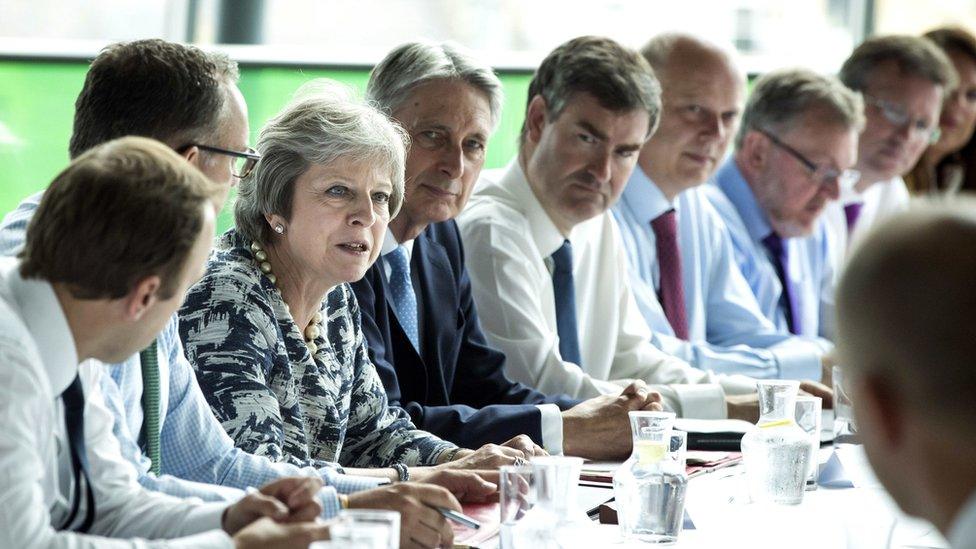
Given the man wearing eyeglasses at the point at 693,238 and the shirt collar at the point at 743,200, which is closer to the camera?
the man wearing eyeglasses at the point at 693,238

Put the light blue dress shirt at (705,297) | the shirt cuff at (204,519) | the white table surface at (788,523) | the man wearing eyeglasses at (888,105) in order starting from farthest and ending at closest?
1. the man wearing eyeglasses at (888,105)
2. the light blue dress shirt at (705,297)
3. the white table surface at (788,523)
4. the shirt cuff at (204,519)

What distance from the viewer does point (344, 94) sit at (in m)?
2.79

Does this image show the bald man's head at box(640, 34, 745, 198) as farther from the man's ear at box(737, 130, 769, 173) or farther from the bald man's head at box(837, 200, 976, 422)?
the bald man's head at box(837, 200, 976, 422)

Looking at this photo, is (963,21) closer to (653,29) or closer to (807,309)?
(653,29)

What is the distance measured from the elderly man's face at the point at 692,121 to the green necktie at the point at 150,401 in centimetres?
259

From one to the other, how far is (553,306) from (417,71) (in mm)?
805

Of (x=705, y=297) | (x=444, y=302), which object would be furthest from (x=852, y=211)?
(x=444, y=302)

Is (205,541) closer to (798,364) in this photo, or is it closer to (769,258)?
(798,364)

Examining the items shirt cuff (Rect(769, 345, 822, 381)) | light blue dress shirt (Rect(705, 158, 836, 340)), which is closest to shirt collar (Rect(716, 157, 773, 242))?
light blue dress shirt (Rect(705, 158, 836, 340))

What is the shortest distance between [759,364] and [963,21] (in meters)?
4.62

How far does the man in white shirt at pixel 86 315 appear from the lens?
1549 millimetres

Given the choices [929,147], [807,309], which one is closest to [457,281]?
[807,309]

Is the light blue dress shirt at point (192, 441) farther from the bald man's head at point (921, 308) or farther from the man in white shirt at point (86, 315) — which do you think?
the bald man's head at point (921, 308)

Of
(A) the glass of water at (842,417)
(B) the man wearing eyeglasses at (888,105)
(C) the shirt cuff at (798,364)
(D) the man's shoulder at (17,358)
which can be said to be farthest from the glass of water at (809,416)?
(B) the man wearing eyeglasses at (888,105)
